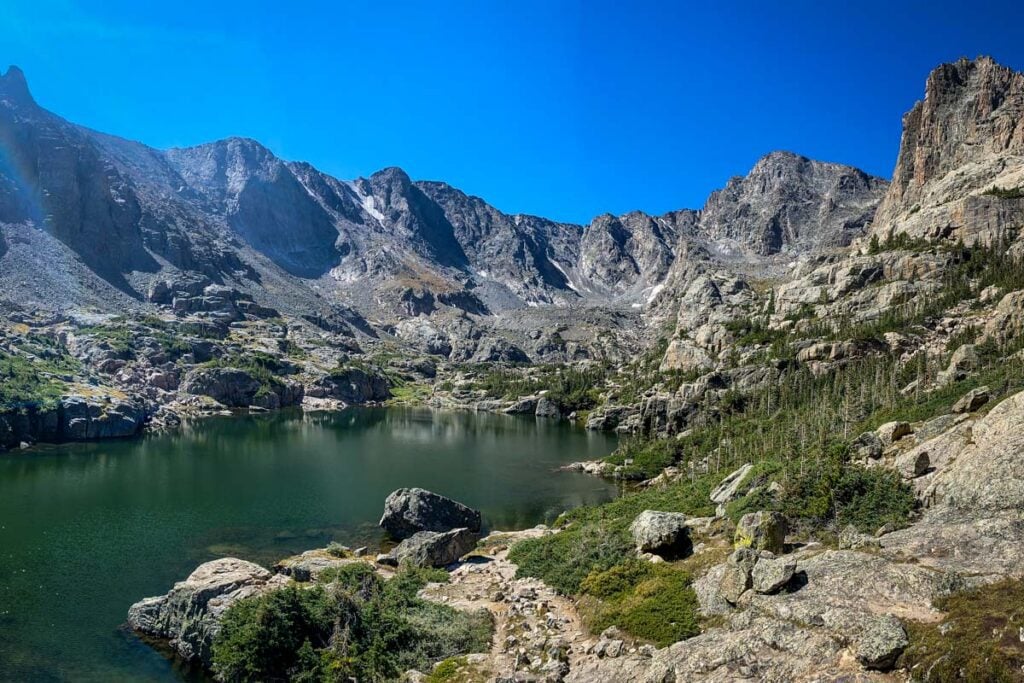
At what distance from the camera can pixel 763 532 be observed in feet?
104

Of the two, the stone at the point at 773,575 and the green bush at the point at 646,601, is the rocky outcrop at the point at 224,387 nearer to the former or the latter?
the green bush at the point at 646,601

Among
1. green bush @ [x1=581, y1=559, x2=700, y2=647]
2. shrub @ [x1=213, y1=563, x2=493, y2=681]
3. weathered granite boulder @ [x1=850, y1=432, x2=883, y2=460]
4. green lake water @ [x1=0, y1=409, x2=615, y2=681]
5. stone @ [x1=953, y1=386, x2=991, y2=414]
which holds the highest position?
stone @ [x1=953, y1=386, x2=991, y2=414]

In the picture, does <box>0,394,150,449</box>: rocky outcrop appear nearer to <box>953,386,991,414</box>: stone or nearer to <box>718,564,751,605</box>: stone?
<box>718,564,751,605</box>: stone

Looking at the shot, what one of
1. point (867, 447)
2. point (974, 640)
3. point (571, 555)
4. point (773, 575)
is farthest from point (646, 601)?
Result: point (867, 447)

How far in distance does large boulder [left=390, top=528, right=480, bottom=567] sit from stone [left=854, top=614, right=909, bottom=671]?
1391 inches

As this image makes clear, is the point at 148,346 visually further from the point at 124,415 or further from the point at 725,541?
the point at 725,541

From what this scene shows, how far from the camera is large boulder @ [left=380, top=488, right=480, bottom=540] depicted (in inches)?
2365

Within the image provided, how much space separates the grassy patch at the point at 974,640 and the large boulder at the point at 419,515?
46.5m

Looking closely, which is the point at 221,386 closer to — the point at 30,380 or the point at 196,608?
the point at 30,380

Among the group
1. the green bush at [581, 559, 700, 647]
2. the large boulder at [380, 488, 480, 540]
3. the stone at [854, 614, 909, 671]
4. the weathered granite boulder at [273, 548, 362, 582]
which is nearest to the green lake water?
the large boulder at [380, 488, 480, 540]

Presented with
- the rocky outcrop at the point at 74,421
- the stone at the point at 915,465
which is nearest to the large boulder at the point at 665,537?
the stone at the point at 915,465

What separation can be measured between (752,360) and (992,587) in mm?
142344

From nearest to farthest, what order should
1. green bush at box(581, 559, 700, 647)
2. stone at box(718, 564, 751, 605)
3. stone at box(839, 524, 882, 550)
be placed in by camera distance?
stone at box(718, 564, 751, 605), green bush at box(581, 559, 700, 647), stone at box(839, 524, 882, 550)

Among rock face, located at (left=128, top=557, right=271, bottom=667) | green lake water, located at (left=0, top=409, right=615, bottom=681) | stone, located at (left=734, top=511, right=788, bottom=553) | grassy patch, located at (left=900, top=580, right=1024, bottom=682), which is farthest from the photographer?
green lake water, located at (left=0, top=409, right=615, bottom=681)
